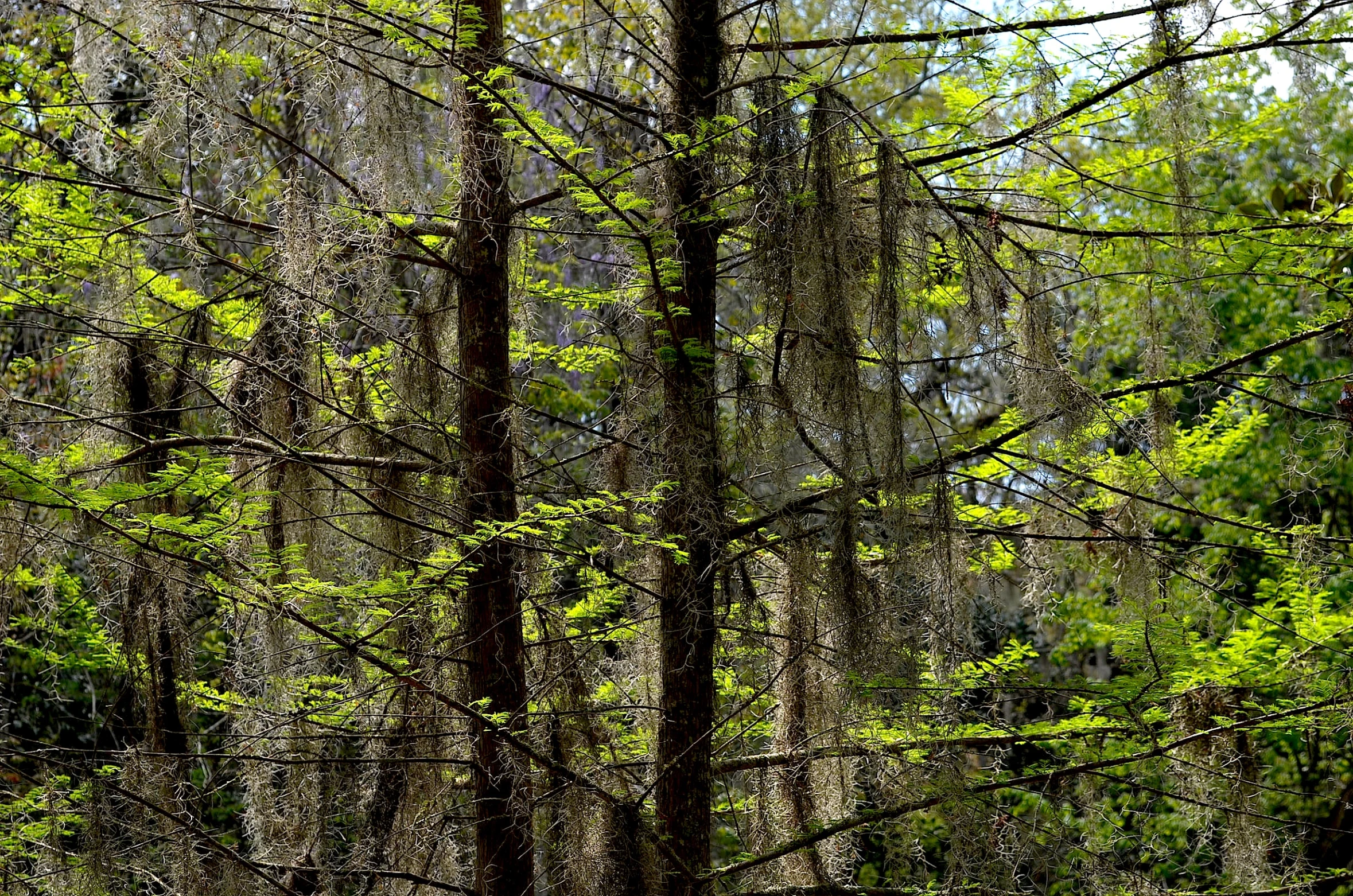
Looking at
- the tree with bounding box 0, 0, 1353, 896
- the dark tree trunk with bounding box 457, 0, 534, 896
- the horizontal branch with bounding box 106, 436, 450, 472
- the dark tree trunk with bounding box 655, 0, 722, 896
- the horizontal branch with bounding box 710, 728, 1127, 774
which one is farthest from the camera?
the dark tree trunk with bounding box 457, 0, 534, 896

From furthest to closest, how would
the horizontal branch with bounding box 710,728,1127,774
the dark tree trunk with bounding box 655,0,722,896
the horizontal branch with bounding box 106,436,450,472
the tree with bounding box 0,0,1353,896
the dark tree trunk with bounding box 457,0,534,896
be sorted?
1. the dark tree trunk with bounding box 457,0,534,896
2. the horizontal branch with bounding box 106,436,450,472
3. the horizontal branch with bounding box 710,728,1127,774
4. the dark tree trunk with bounding box 655,0,722,896
5. the tree with bounding box 0,0,1353,896

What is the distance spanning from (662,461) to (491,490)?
0.96m

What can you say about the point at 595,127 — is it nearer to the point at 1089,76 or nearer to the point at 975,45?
the point at 975,45

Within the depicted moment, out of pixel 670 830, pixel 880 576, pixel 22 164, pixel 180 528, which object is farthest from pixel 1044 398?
pixel 22 164

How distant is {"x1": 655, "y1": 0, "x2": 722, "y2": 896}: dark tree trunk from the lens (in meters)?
4.09

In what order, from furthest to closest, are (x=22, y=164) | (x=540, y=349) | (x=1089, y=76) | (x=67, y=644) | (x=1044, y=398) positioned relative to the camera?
(x=67, y=644), (x=22, y=164), (x=540, y=349), (x=1089, y=76), (x=1044, y=398)

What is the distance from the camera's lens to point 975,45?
4.14 meters

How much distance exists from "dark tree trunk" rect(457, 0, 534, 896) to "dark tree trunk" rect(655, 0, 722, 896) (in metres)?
0.60

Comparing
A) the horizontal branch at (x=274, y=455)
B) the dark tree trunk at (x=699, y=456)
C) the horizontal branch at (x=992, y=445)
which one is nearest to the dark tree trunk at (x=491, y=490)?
the horizontal branch at (x=274, y=455)

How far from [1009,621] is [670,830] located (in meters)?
7.73

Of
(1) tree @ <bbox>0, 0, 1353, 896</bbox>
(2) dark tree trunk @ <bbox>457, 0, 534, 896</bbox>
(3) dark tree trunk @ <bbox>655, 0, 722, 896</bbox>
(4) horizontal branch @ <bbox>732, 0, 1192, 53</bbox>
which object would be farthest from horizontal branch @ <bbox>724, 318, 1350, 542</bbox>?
(4) horizontal branch @ <bbox>732, 0, 1192, 53</bbox>

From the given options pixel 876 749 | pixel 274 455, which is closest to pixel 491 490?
pixel 274 455

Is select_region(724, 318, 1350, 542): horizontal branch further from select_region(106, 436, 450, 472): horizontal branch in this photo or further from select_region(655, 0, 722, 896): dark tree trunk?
select_region(106, 436, 450, 472): horizontal branch

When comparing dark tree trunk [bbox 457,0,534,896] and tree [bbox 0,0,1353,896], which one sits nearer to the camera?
tree [bbox 0,0,1353,896]
